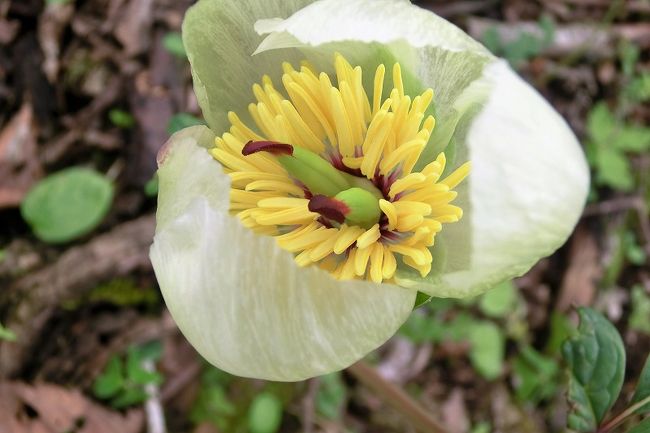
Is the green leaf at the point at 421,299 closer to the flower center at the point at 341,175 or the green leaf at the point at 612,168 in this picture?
the flower center at the point at 341,175

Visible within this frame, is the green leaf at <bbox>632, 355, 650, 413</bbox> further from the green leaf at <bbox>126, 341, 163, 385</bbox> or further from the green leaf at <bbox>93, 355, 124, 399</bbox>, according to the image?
the green leaf at <bbox>93, 355, 124, 399</bbox>

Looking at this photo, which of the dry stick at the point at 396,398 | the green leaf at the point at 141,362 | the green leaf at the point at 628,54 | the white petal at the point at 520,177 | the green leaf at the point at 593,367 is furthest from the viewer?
the green leaf at the point at 628,54

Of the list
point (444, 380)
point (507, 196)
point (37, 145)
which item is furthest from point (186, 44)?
point (444, 380)

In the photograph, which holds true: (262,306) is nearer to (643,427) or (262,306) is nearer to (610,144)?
(643,427)

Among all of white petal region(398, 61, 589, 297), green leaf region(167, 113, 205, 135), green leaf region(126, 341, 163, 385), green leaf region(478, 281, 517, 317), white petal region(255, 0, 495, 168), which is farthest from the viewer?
green leaf region(478, 281, 517, 317)

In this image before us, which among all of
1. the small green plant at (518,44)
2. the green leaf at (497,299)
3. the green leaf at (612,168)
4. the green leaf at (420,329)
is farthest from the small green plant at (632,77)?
the green leaf at (420,329)

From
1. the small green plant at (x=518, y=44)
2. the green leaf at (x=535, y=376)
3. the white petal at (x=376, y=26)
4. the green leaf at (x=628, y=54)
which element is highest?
the white petal at (x=376, y=26)

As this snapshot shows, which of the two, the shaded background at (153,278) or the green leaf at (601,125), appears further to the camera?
the green leaf at (601,125)

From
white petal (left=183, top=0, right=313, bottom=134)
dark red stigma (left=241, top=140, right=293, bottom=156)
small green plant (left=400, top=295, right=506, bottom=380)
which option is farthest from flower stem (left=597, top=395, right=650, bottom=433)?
small green plant (left=400, top=295, right=506, bottom=380)
